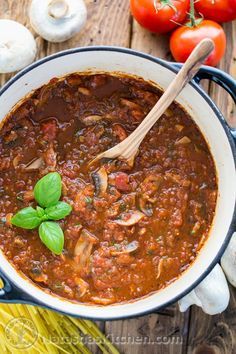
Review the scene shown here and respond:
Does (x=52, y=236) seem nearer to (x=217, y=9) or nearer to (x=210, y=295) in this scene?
(x=210, y=295)

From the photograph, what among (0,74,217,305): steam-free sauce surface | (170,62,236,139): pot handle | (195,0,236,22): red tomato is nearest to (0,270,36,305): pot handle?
(0,74,217,305): steam-free sauce surface

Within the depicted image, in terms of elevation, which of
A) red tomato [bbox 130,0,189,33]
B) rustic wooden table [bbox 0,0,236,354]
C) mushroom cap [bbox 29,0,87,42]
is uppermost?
mushroom cap [bbox 29,0,87,42]

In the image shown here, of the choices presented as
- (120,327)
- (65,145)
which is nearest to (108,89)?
(65,145)

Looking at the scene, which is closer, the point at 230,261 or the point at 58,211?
the point at 58,211

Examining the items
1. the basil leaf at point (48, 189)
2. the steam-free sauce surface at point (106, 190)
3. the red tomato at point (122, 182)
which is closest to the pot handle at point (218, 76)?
the steam-free sauce surface at point (106, 190)

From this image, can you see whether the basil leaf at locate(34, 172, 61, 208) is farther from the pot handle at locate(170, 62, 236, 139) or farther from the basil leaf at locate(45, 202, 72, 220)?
the pot handle at locate(170, 62, 236, 139)

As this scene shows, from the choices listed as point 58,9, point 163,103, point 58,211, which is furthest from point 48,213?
point 58,9

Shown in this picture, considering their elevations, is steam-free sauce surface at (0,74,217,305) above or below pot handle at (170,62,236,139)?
below
